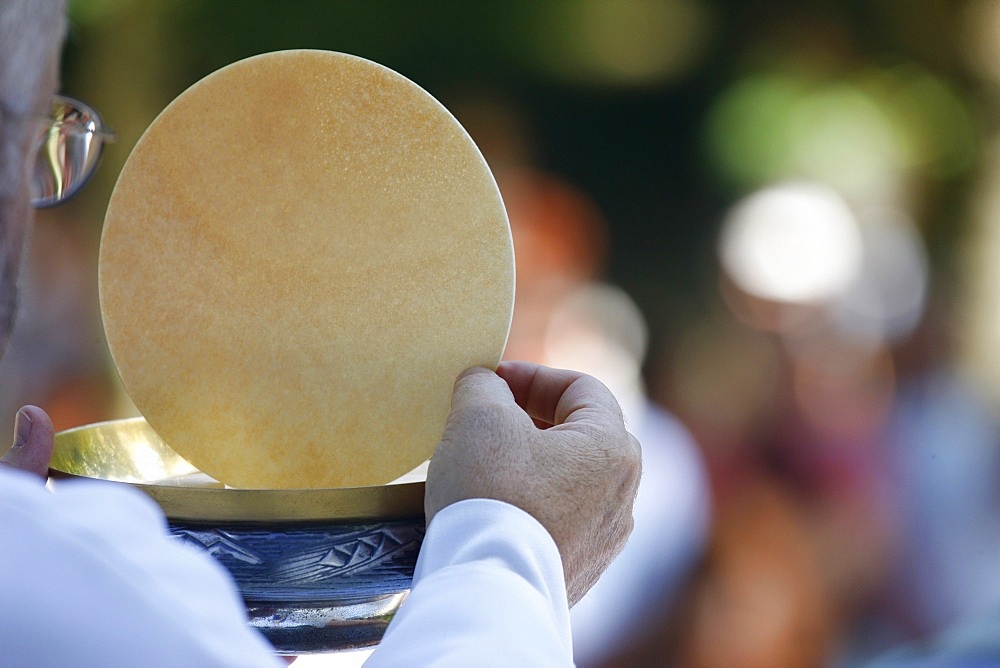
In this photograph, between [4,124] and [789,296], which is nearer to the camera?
[4,124]

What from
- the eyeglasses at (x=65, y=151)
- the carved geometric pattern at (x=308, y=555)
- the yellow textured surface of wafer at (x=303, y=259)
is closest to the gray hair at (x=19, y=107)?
the eyeglasses at (x=65, y=151)

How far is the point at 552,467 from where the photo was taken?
1.71 ft

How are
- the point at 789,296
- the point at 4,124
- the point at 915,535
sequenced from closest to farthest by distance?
the point at 4,124 → the point at 915,535 → the point at 789,296

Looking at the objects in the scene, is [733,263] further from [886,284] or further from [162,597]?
[162,597]

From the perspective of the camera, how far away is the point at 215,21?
2.67m

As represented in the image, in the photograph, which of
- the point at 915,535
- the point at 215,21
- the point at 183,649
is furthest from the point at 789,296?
the point at 183,649

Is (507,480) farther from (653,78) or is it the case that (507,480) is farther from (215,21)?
(653,78)

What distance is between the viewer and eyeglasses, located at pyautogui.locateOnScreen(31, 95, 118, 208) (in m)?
0.81

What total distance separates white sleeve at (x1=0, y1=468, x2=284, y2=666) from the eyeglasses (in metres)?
0.51

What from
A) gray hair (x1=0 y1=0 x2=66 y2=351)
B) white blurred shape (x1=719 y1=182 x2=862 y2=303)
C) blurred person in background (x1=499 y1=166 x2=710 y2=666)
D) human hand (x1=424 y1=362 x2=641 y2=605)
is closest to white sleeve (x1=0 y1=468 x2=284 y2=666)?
human hand (x1=424 y1=362 x2=641 y2=605)

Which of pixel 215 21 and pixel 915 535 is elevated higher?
pixel 215 21

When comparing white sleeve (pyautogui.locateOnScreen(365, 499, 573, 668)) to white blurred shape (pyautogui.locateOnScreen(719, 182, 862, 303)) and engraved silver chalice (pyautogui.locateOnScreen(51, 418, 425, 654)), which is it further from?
white blurred shape (pyautogui.locateOnScreen(719, 182, 862, 303))

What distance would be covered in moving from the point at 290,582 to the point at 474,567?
0.33 ft

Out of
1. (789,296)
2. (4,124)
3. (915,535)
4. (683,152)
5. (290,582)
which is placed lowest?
(915,535)
